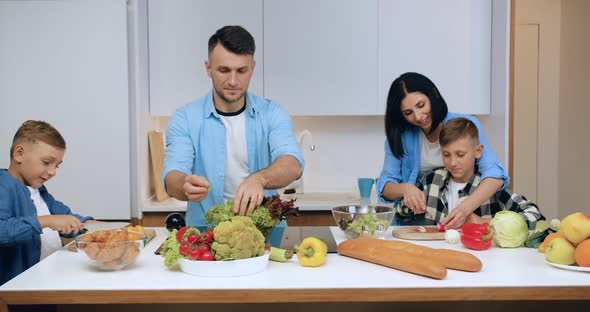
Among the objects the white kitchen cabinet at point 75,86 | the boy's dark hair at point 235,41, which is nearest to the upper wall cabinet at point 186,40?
the white kitchen cabinet at point 75,86

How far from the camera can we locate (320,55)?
3.92 metres

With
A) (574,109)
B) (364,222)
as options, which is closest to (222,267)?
(364,222)

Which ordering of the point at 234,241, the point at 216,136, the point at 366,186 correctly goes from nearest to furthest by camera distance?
1. the point at 234,241
2. the point at 216,136
3. the point at 366,186

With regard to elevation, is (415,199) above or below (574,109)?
below

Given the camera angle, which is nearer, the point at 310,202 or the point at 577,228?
the point at 577,228

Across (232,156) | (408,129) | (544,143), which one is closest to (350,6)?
(408,129)

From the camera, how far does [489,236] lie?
2.04 m

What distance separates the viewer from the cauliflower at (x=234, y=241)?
1.71 m

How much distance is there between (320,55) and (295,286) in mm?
2502

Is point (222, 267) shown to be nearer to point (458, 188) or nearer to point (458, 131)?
point (458, 131)

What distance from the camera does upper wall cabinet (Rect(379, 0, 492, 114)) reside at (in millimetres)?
3898

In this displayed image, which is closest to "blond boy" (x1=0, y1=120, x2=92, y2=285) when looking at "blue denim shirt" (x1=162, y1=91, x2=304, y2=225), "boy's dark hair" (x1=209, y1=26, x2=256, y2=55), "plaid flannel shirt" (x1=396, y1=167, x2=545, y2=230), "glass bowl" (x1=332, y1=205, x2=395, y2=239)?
"blue denim shirt" (x1=162, y1=91, x2=304, y2=225)

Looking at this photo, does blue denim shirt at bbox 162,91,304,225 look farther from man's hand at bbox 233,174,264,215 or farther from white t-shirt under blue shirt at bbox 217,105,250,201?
man's hand at bbox 233,174,264,215

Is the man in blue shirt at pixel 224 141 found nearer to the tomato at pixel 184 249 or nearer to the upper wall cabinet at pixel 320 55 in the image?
the tomato at pixel 184 249
